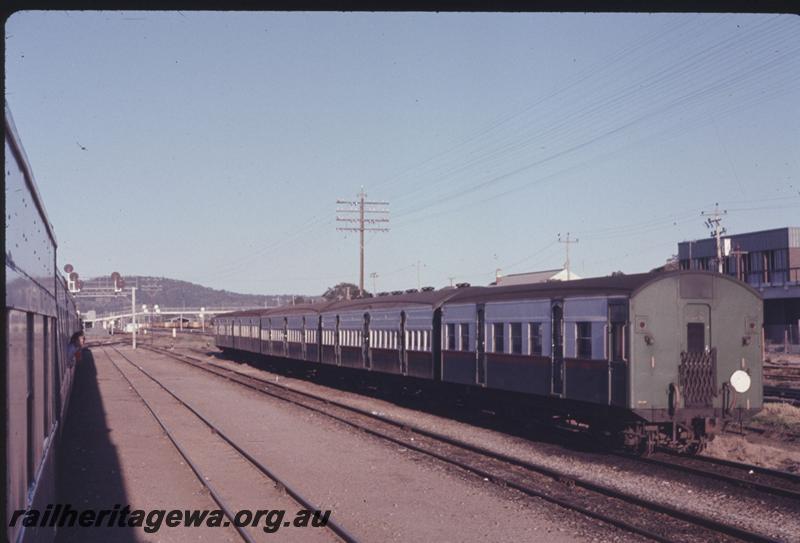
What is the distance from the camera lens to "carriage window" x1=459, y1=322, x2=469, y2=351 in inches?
780

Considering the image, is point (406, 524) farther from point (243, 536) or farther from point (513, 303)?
point (513, 303)

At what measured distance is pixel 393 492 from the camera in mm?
12344

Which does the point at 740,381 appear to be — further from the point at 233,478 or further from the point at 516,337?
the point at 233,478

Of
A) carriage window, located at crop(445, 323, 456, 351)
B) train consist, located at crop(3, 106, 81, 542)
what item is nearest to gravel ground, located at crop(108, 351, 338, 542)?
train consist, located at crop(3, 106, 81, 542)

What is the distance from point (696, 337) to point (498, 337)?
4.80 m

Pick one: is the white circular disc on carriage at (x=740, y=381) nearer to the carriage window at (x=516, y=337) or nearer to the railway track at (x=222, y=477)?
the carriage window at (x=516, y=337)

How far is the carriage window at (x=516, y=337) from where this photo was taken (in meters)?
17.3

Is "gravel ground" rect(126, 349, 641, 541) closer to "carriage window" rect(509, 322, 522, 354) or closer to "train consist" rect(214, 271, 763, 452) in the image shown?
"train consist" rect(214, 271, 763, 452)

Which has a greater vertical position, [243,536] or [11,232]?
[11,232]

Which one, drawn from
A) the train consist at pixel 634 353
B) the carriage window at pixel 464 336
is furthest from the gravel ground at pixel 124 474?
the carriage window at pixel 464 336

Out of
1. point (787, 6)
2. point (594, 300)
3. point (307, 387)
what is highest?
point (787, 6)

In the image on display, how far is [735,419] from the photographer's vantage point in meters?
14.5

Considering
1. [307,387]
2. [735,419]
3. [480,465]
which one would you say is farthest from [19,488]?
[307,387]

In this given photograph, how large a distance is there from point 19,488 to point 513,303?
14113 millimetres
